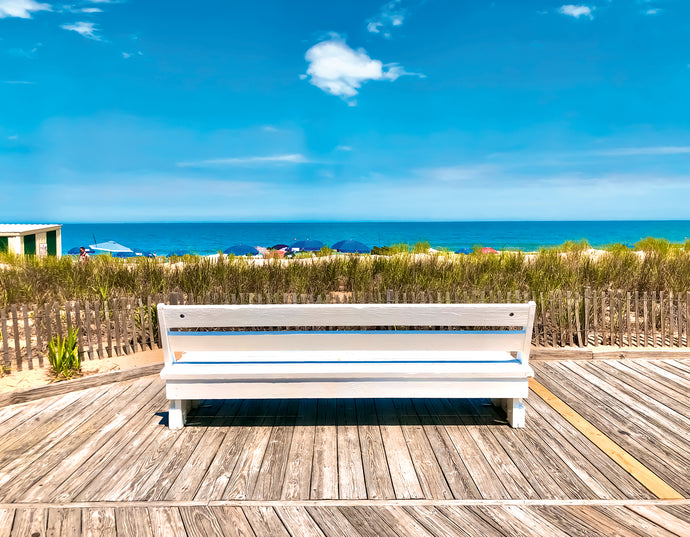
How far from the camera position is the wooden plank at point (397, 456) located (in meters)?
2.41

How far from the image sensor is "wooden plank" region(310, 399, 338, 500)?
2.40 meters

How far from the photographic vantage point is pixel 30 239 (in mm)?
24109

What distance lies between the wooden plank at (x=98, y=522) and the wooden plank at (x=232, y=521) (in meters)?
0.46

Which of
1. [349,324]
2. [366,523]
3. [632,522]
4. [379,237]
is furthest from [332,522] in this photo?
[379,237]

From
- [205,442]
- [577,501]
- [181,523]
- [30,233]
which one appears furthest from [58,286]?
[30,233]

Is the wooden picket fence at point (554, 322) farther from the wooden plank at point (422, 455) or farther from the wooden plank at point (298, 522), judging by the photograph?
the wooden plank at point (298, 522)

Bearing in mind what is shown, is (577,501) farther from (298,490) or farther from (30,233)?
(30,233)

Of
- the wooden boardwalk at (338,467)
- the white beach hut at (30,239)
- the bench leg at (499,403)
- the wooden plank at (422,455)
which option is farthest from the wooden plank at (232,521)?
the white beach hut at (30,239)

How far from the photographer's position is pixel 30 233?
23766mm

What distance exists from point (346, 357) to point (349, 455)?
0.66 metres

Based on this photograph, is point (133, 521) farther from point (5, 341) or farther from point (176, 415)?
point (5, 341)

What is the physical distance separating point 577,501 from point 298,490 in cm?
142

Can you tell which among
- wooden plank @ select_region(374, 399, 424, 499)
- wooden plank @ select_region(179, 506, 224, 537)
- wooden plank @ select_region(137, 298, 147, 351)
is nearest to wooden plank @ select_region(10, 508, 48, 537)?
wooden plank @ select_region(179, 506, 224, 537)

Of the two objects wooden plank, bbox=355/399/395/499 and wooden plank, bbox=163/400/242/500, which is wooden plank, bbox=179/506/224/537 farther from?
wooden plank, bbox=355/399/395/499
